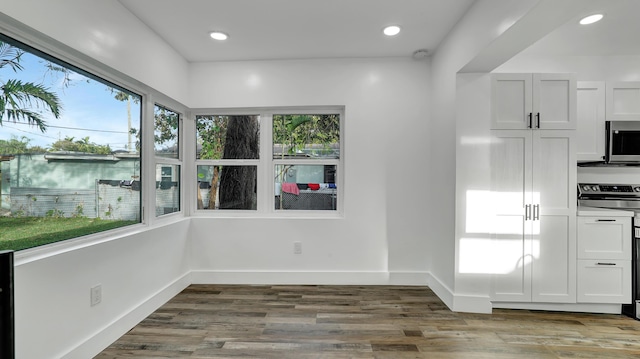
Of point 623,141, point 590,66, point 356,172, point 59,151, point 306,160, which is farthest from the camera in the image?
point 306,160

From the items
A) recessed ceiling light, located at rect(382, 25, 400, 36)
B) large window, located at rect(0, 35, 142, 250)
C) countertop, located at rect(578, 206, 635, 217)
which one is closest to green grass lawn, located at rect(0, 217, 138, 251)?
large window, located at rect(0, 35, 142, 250)

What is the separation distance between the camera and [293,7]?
90.0 inches

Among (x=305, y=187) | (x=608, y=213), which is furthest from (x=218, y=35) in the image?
(x=608, y=213)

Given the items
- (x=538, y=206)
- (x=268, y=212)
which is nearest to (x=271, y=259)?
(x=268, y=212)

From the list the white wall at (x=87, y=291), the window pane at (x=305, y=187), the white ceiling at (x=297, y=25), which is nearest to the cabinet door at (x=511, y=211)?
the white ceiling at (x=297, y=25)

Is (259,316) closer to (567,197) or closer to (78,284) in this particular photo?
(78,284)

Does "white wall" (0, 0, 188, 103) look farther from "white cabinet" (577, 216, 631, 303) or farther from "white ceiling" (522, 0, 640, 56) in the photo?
"white cabinet" (577, 216, 631, 303)

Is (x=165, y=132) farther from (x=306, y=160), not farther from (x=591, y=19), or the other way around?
(x=591, y=19)

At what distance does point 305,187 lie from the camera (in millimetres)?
3473

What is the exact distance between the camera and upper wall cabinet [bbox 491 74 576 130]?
2598 mm

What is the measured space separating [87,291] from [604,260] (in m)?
4.04

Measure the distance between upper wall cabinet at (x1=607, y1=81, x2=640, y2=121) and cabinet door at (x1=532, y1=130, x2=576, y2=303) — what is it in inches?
29.6

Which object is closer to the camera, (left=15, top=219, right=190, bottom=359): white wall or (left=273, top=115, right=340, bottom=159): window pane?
(left=15, top=219, right=190, bottom=359): white wall

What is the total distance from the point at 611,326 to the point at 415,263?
5.22 feet
